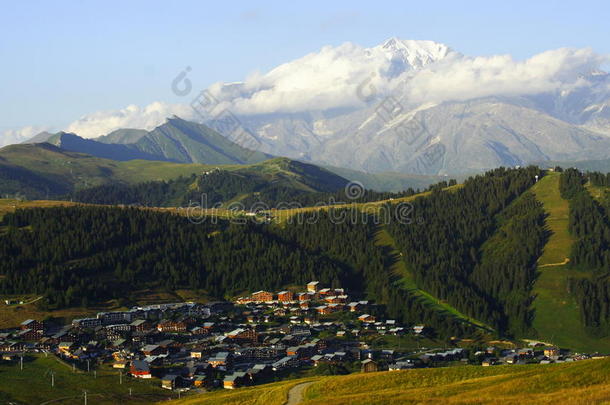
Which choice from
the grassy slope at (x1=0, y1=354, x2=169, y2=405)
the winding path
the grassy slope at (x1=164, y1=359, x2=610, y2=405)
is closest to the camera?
the grassy slope at (x1=164, y1=359, x2=610, y2=405)

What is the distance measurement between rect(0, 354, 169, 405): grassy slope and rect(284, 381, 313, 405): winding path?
125 feet

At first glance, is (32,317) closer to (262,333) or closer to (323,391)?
(262,333)

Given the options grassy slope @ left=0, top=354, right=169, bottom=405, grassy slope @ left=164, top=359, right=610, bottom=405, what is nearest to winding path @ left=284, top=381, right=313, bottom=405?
grassy slope @ left=164, top=359, right=610, bottom=405

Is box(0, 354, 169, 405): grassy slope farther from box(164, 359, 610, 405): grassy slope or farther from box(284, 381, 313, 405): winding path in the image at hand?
box(284, 381, 313, 405): winding path

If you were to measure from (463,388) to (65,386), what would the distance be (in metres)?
82.6

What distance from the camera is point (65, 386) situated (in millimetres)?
145000

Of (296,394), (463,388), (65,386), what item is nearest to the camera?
(463,388)

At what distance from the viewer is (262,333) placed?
649ft

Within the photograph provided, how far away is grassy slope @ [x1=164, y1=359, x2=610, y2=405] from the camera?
3014 inches

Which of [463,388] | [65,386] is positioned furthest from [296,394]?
[65,386]

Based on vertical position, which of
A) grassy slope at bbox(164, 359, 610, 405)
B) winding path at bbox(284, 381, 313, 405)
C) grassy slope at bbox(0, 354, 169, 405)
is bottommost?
grassy slope at bbox(0, 354, 169, 405)

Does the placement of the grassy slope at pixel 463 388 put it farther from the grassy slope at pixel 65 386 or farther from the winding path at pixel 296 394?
the grassy slope at pixel 65 386

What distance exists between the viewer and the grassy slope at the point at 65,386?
13700 centimetres

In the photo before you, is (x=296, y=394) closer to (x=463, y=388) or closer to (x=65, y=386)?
(x=463, y=388)
